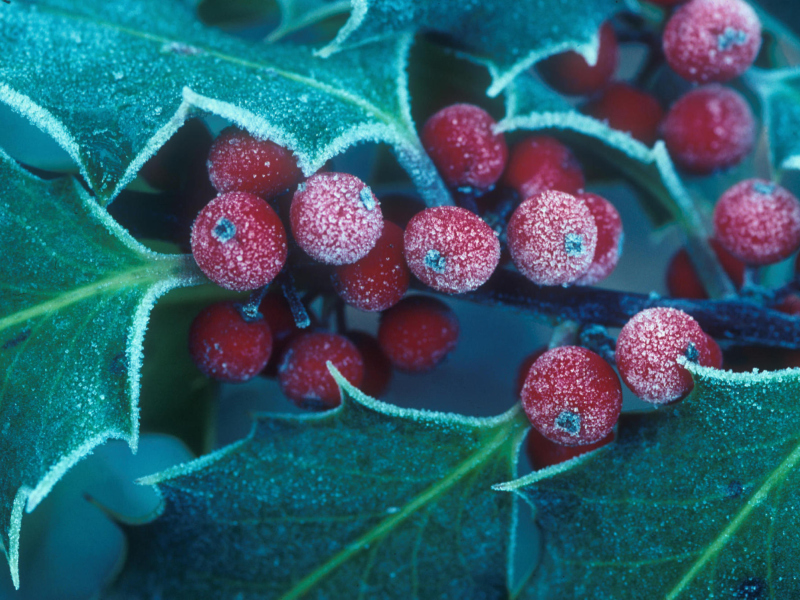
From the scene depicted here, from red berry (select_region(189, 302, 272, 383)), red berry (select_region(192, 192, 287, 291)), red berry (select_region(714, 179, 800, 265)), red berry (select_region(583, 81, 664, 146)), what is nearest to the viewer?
red berry (select_region(192, 192, 287, 291))

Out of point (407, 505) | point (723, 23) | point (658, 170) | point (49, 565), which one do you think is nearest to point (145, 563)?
point (407, 505)

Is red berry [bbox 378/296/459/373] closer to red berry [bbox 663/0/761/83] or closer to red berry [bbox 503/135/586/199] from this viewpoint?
red berry [bbox 503/135/586/199]

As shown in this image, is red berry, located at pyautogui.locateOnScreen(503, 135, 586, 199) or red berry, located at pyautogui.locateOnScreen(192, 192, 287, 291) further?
red berry, located at pyautogui.locateOnScreen(503, 135, 586, 199)

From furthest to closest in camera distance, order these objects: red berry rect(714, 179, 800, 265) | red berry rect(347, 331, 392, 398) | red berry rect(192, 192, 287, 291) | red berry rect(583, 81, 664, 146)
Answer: red berry rect(583, 81, 664, 146) → red berry rect(347, 331, 392, 398) → red berry rect(714, 179, 800, 265) → red berry rect(192, 192, 287, 291)

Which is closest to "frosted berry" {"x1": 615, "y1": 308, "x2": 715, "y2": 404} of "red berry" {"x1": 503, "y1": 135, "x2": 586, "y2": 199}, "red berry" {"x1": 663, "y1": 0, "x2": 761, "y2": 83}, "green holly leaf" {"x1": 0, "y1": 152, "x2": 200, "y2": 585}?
"red berry" {"x1": 503, "y1": 135, "x2": 586, "y2": 199}

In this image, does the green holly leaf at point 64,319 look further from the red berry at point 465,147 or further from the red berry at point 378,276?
the red berry at point 465,147
